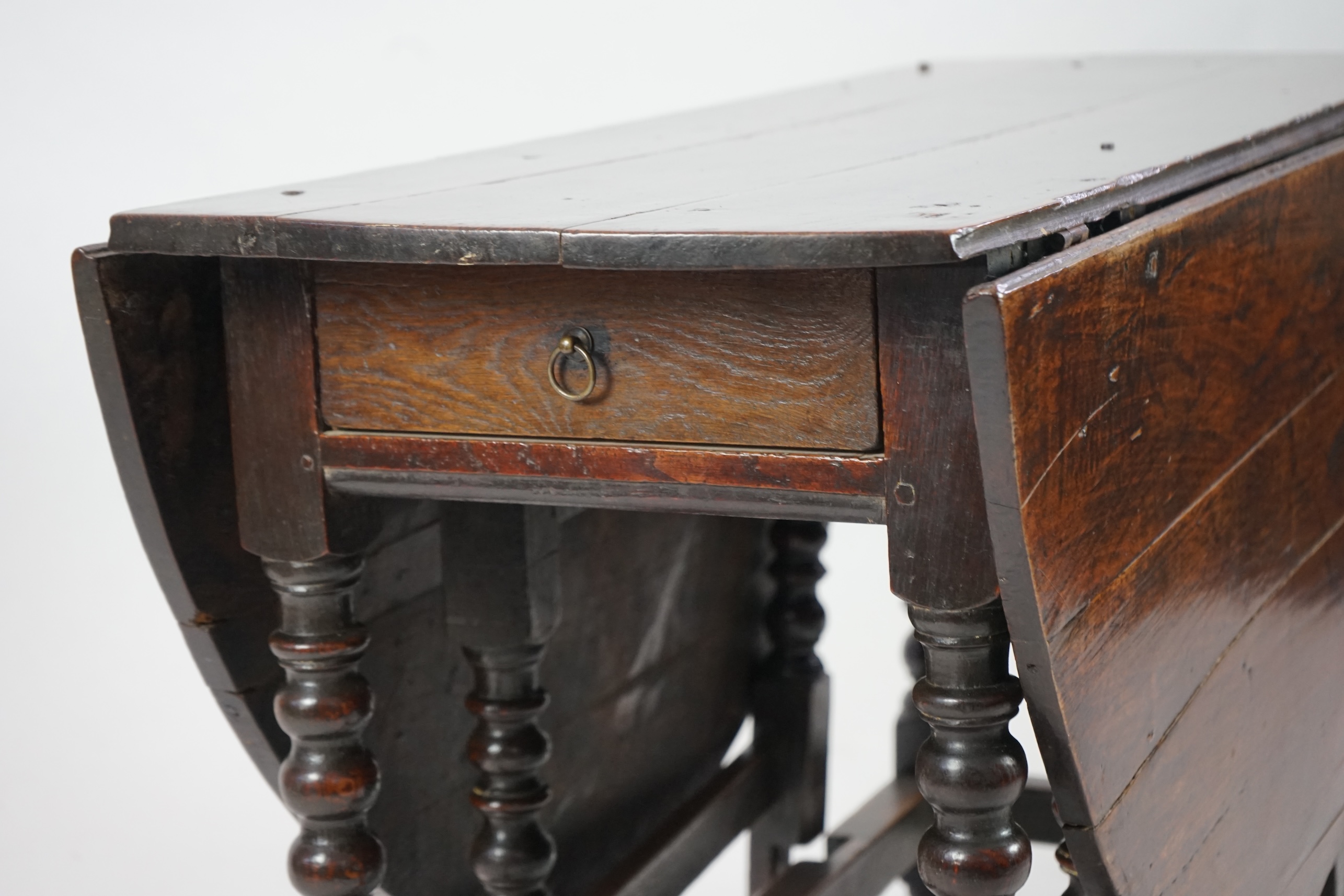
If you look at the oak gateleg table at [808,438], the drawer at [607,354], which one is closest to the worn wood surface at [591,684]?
the oak gateleg table at [808,438]

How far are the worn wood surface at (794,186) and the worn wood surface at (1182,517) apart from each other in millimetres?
48

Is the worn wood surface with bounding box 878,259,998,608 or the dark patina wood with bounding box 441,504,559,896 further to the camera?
the dark patina wood with bounding box 441,504,559,896

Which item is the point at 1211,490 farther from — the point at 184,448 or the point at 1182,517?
the point at 184,448

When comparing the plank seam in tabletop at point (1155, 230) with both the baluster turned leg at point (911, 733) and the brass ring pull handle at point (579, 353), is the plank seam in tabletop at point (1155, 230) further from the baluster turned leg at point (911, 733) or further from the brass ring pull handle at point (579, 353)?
the baluster turned leg at point (911, 733)

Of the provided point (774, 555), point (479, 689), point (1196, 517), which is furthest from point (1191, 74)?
point (479, 689)

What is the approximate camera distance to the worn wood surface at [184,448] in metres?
1.35

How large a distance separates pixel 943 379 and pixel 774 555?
1.33 m

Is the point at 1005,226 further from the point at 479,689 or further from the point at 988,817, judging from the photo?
the point at 479,689

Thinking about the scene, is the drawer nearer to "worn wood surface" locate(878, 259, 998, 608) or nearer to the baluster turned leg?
"worn wood surface" locate(878, 259, 998, 608)

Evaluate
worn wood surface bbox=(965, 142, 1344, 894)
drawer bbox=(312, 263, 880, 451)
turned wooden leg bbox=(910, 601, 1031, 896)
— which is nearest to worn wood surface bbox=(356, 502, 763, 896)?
drawer bbox=(312, 263, 880, 451)

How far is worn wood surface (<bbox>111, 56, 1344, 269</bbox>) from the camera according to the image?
111cm

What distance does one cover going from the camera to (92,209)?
3355 mm

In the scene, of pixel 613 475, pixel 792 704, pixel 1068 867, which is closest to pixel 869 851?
pixel 792 704

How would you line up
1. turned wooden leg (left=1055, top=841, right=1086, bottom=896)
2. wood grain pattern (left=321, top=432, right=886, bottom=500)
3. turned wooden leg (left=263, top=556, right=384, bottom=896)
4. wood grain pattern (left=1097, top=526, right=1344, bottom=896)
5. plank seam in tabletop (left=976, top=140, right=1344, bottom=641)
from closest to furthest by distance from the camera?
plank seam in tabletop (left=976, top=140, right=1344, bottom=641)
wood grain pattern (left=321, top=432, right=886, bottom=500)
wood grain pattern (left=1097, top=526, right=1344, bottom=896)
turned wooden leg (left=263, top=556, right=384, bottom=896)
turned wooden leg (left=1055, top=841, right=1086, bottom=896)
